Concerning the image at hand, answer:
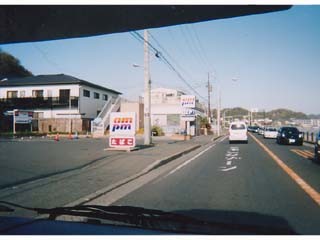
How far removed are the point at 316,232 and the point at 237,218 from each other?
1.13 metres

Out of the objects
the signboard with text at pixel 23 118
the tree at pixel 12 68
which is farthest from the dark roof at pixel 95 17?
the tree at pixel 12 68

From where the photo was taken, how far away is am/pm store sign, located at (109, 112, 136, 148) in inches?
703

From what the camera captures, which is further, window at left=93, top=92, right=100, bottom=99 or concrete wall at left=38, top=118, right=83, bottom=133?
window at left=93, top=92, right=100, bottom=99

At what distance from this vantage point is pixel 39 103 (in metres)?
46.3

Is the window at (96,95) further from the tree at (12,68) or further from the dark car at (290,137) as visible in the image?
the dark car at (290,137)

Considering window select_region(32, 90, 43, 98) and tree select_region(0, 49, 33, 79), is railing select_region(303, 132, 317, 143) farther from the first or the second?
tree select_region(0, 49, 33, 79)

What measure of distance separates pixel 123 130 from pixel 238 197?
11.5 metres

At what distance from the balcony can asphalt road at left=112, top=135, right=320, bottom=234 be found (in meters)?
36.4

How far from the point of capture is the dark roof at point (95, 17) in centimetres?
438

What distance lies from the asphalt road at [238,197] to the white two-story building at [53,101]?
35.9 m

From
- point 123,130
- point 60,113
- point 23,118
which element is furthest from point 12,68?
point 123,130

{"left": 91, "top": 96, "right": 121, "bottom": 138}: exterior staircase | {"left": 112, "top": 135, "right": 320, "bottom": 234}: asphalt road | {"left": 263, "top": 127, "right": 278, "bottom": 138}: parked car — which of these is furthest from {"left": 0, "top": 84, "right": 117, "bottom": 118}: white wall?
{"left": 112, "top": 135, "right": 320, "bottom": 234}: asphalt road

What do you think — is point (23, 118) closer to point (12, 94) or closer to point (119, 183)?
point (12, 94)
